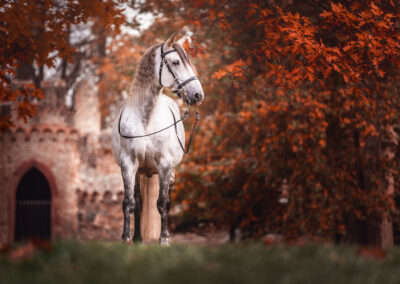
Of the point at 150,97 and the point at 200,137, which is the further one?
the point at 200,137

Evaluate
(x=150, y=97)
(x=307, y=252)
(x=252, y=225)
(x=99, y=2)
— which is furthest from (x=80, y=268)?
(x=252, y=225)

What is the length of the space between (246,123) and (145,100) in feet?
24.8

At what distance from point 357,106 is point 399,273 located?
7.93 metres

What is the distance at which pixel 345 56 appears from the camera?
6.18 metres

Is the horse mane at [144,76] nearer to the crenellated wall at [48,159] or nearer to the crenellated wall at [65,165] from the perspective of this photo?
the crenellated wall at [65,165]

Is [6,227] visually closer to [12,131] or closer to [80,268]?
[12,131]

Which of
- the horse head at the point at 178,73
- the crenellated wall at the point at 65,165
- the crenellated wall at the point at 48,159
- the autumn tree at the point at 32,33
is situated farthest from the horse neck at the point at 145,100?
the crenellated wall at the point at 48,159

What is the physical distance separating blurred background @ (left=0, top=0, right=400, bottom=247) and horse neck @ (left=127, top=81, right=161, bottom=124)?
43.9 inches

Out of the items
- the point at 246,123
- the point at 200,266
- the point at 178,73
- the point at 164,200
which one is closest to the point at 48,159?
the point at 246,123

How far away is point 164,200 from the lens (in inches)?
201

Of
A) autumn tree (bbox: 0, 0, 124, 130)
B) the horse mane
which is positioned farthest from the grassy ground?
autumn tree (bbox: 0, 0, 124, 130)

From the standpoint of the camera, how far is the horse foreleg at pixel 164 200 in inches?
198

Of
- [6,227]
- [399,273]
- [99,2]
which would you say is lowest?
[6,227]

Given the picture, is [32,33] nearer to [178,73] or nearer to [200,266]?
[178,73]
